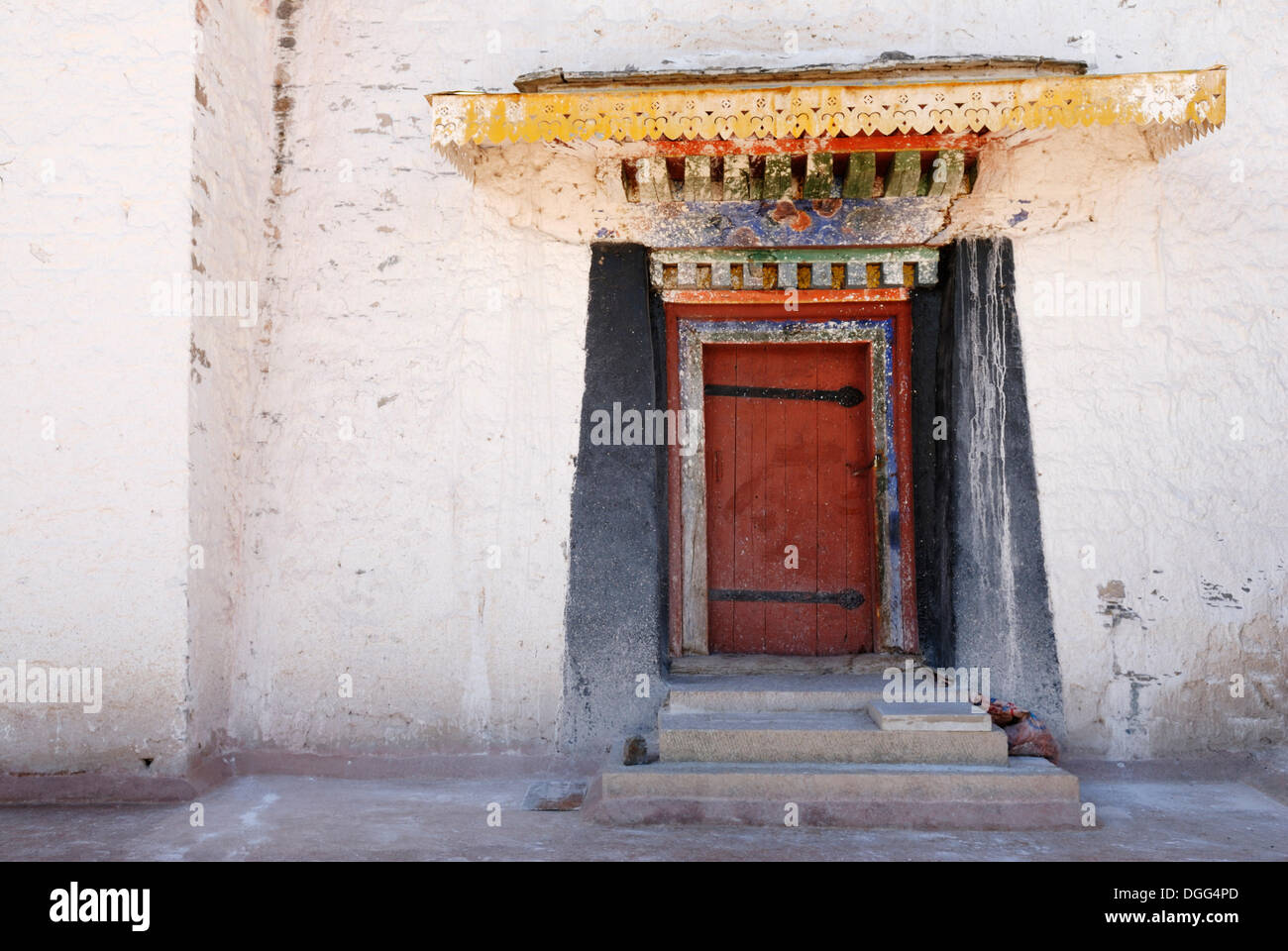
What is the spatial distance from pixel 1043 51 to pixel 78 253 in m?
4.07

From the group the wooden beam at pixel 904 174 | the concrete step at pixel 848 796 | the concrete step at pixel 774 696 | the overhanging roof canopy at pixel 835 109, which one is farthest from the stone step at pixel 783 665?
the overhanging roof canopy at pixel 835 109

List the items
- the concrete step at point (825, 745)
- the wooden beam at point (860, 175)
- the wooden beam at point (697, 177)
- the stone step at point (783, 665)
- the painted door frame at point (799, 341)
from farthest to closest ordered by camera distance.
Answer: the painted door frame at point (799, 341)
the stone step at point (783, 665)
the wooden beam at point (697, 177)
the wooden beam at point (860, 175)
the concrete step at point (825, 745)

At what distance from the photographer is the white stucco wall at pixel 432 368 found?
13.3ft

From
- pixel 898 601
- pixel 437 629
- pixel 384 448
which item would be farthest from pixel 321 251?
pixel 898 601

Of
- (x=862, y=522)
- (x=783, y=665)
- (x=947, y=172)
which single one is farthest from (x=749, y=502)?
(x=947, y=172)

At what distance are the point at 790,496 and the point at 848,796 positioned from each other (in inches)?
59.1

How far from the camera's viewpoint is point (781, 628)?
4.73m

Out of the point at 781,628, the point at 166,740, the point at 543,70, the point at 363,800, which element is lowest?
the point at 363,800

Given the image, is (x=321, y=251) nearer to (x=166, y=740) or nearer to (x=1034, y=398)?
(x=166, y=740)

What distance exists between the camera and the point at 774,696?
4.22 meters

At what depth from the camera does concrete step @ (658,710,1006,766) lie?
12.6 ft

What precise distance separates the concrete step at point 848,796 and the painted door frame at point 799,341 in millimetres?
978

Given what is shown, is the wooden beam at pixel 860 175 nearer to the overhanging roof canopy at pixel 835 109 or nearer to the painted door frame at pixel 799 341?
the overhanging roof canopy at pixel 835 109

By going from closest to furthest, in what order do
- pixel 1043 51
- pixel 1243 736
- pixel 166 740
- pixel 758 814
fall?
1. pixel 758 814
2. pixel 166 740
3. pixel 1243 736
4. pixel 1043 51
